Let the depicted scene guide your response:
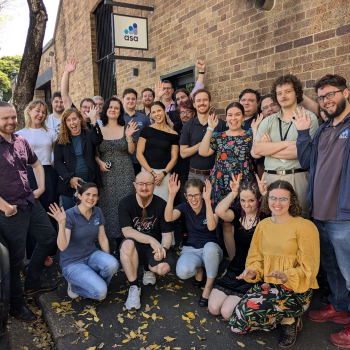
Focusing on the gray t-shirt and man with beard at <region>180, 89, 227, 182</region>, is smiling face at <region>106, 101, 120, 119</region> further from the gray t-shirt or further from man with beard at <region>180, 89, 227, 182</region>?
the gray t-shirt

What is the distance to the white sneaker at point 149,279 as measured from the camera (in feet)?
12.2

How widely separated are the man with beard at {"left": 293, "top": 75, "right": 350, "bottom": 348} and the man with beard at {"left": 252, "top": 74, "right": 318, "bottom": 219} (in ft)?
0.73

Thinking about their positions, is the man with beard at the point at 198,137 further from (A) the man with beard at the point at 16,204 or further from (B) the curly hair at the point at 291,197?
(A) the man with beard at the point at 16,204

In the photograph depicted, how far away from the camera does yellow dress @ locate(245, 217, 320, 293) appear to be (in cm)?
270

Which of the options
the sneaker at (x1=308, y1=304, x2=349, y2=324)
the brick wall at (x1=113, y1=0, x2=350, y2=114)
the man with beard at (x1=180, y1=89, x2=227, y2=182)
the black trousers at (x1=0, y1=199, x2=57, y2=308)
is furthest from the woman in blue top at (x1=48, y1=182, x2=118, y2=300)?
the brick wall at (x1=113, y1=0, x2=350, y2=114)

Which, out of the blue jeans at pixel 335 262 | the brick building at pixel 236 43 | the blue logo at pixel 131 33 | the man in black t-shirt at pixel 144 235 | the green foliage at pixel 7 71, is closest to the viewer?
the blue jeans at pixel 335 262

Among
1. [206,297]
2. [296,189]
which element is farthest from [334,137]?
[206,297]

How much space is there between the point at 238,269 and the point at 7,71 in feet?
114

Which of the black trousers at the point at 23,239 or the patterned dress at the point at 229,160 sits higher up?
the patterned dress at the point at 229,160

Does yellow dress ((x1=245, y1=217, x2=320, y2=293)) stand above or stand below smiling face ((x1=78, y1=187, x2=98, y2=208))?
below

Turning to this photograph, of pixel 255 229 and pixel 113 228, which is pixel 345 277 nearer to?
pixel 255 229

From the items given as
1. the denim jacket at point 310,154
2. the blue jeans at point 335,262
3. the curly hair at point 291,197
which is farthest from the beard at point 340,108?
the blue jeans at point 335,262

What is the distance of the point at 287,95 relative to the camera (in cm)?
308

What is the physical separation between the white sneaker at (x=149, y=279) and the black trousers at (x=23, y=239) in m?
1.10
